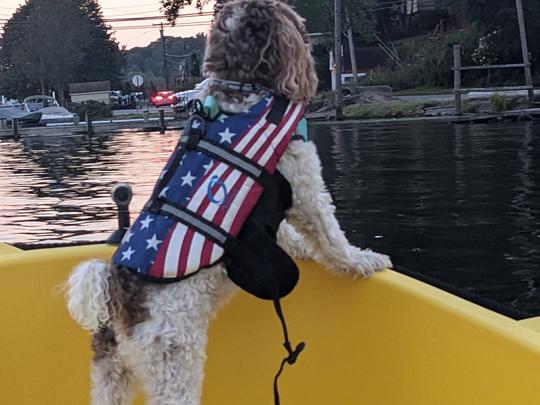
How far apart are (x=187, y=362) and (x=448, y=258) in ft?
18.2

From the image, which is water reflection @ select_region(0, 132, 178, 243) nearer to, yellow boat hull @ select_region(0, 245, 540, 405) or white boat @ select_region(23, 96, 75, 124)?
yellow boat hull @ select_region(0, 245, 540, 405)

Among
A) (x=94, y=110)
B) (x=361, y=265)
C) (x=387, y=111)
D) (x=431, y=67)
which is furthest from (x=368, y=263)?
(x=94, y=110)

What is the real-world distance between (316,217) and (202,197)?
1.69 ft

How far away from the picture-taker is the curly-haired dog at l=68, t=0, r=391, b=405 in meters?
2.68

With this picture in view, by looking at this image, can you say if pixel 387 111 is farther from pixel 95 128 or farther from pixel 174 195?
pixel 174 195

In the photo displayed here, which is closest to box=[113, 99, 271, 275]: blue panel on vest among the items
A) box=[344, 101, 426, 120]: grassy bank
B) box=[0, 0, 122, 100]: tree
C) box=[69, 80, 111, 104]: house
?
box=[344, 101, 426, 120]: grassy bank

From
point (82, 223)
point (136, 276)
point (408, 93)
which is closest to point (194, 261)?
point (136, 276)

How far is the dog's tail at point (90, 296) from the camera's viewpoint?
2.66m

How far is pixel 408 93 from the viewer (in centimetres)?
4644

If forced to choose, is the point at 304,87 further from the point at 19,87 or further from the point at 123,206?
the point at 19,87

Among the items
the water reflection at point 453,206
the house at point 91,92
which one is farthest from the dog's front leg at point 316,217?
the house at point 91,92

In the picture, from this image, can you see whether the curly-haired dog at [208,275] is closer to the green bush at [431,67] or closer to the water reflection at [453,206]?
the water reflection at [453,206]

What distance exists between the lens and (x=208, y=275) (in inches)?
109

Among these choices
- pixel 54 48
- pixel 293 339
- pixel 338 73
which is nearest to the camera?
pixel 293 339
